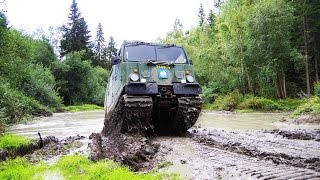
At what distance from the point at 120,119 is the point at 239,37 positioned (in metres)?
28.3

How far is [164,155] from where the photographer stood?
879cm

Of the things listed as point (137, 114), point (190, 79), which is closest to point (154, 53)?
point (190, 79)

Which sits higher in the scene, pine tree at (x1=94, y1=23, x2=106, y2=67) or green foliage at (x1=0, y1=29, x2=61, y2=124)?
pine tree at (x1=94, y1=23, x2=106, y2=67)

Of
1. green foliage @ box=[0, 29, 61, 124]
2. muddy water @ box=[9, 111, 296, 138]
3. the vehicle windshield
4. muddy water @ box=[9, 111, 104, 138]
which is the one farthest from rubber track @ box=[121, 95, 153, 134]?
green foliage @ box=[0, 29, 61, 124]

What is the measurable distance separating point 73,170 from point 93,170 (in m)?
0.82

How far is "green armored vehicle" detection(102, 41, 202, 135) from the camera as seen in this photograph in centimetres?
1145

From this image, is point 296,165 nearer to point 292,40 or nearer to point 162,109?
point 162,109

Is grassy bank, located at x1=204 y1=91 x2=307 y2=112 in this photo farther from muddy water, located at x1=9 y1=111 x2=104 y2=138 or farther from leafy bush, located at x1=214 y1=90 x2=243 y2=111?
muddy water, located at x1=9 y1=111 x2=104 y2=138

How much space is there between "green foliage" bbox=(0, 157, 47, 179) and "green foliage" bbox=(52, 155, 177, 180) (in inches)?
16.7

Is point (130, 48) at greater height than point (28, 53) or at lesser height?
lesser

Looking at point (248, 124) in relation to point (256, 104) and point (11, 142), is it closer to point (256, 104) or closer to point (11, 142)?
point (11, 142)

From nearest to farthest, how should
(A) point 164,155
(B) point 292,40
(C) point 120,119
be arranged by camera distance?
(A) point 164,155 < (C) point 120,119 < (B) point 292,40

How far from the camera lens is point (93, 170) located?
7.54m

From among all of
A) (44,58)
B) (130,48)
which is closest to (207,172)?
(130,48)
